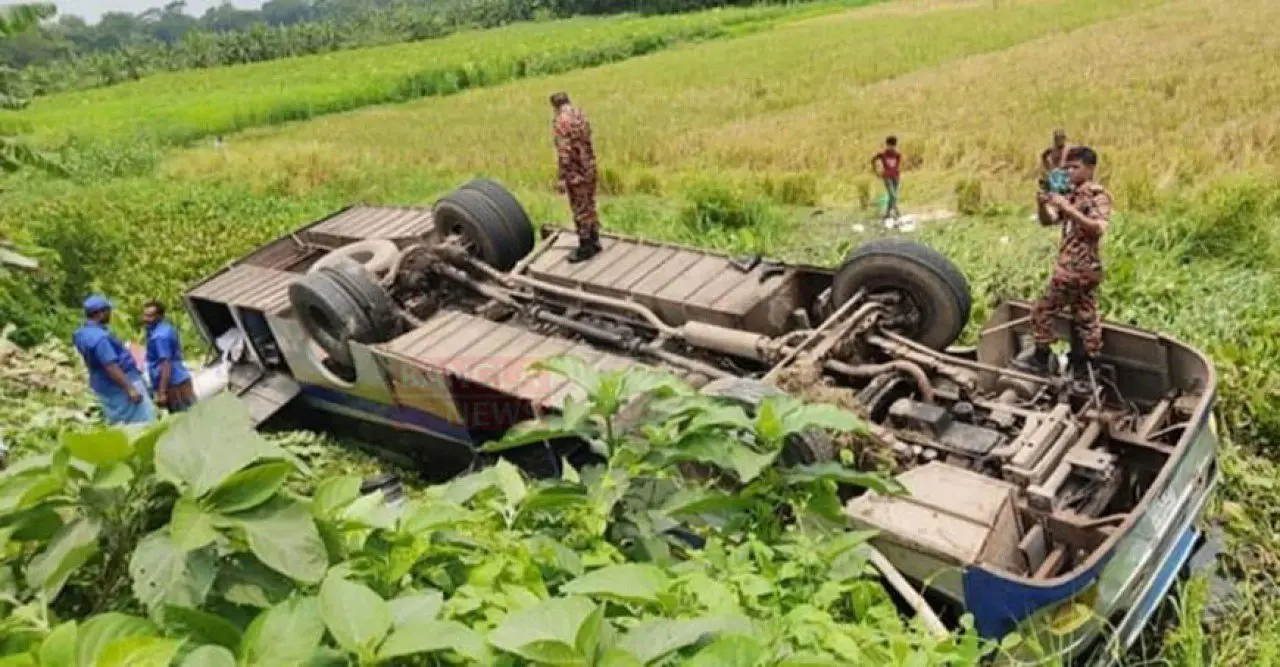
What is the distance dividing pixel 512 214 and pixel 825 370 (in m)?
2.96

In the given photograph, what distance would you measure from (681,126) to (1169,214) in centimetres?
1165

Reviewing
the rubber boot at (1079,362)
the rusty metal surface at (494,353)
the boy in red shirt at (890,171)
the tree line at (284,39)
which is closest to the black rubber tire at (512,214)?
the rusty metal surface at (494,353)

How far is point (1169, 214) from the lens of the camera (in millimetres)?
8930

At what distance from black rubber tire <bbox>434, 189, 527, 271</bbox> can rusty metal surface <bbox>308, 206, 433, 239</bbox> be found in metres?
0.51

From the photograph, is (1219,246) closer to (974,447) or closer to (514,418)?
(974,447)

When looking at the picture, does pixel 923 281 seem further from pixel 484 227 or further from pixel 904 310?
pixel 484 227

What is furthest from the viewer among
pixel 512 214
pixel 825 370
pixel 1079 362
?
pixel 512 214

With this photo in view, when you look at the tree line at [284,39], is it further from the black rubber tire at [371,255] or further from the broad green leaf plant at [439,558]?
the broad green leaf plant at [439,558]

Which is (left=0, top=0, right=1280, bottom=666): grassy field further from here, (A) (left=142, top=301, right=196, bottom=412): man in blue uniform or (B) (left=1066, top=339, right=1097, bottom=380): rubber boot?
(A) (left=142, top=301, right=196, bottom=412): man in blue uniform

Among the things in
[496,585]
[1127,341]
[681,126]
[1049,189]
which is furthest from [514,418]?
[681,126]

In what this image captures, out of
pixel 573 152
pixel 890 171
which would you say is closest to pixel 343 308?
pixel 573 152

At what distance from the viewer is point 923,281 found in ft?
18.7

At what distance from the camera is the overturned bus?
154 inches

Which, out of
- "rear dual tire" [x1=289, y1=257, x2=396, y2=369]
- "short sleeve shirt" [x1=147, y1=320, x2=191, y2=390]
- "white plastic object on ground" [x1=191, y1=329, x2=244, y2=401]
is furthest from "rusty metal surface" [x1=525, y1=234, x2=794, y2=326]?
"short sleeve shirt" [x1=147, y1=320, x2=191, y2=390]
